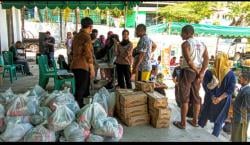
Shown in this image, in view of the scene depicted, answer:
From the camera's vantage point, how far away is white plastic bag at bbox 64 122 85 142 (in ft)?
10.2

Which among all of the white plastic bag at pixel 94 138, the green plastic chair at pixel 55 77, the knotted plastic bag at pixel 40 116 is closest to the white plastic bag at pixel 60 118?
the knotted plastic bag at pixel 40 116

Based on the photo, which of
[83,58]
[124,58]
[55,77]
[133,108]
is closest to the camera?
[133,108]

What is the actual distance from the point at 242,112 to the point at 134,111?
61.3 inches

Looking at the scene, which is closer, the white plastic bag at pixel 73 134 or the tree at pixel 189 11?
the white plastic bag at pixel 73 134

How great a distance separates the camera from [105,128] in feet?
10.5

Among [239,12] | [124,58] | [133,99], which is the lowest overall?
[133,99]

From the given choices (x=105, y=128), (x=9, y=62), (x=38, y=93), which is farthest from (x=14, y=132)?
(x=9, y=62)

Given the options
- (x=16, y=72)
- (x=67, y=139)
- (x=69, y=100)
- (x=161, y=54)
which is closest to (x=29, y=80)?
(x=16, y=72)

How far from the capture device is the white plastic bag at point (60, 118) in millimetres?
3109

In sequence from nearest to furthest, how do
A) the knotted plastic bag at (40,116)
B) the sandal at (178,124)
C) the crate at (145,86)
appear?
the knotted plastic bag at (40,116), the sandal at (178,124), the crate at (145,86)

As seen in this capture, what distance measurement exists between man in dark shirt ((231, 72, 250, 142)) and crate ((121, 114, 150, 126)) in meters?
1.32

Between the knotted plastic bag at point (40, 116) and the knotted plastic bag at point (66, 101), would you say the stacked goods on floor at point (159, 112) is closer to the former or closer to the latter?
the knotted plastic bag at point (66, 101)

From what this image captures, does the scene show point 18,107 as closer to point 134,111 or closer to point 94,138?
point 94,138

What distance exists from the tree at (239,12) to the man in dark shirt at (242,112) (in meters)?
11.7
